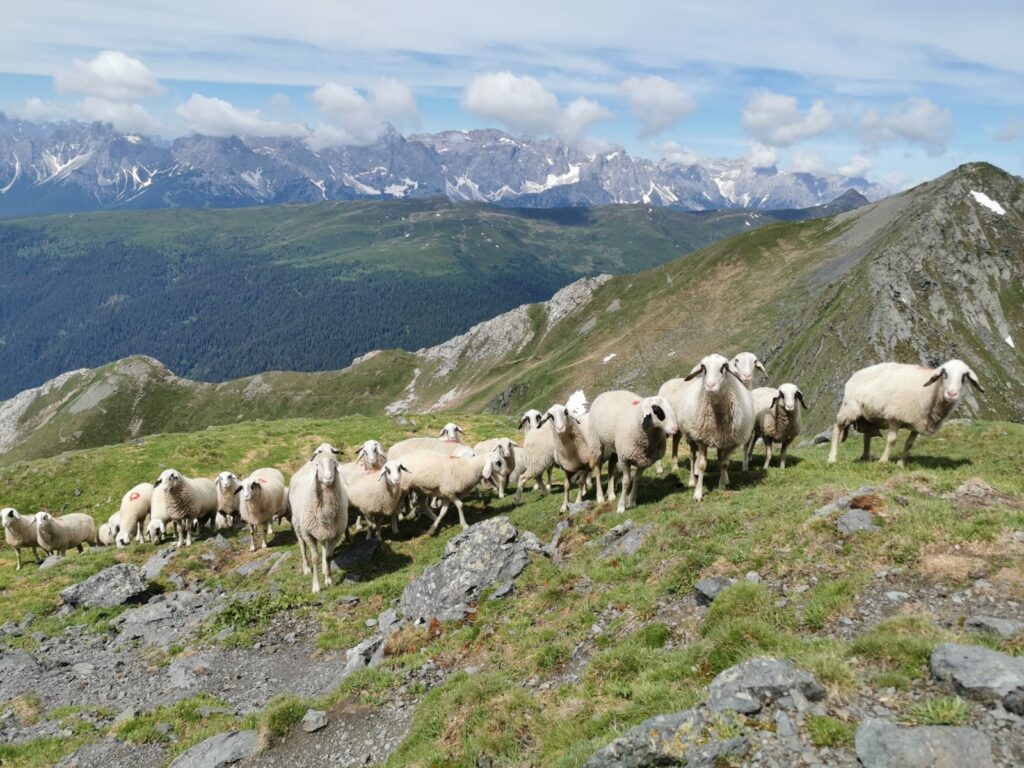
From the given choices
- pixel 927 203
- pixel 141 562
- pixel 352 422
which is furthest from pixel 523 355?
pixel 141 562

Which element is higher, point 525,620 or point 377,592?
point 525,620

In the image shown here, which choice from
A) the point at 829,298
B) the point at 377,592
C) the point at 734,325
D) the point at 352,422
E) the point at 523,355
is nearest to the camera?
the point at 377,592

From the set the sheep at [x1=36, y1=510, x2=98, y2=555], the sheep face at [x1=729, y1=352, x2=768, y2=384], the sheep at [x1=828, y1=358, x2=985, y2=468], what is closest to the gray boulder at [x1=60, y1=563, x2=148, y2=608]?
the sheep at [x1=36, y1=510, x2=98, y2=555]

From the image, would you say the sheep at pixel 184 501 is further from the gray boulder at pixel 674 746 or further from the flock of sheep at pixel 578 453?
the gray boulder at pixel 674 746

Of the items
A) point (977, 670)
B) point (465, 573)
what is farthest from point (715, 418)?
point (977, 670)

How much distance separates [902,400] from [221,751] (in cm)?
2206

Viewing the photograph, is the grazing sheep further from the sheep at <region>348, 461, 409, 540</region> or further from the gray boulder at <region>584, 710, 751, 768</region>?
the sheep at <region>348, 461, 409, 540</region>

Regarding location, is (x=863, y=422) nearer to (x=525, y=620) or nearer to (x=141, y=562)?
(x=525, y=620)

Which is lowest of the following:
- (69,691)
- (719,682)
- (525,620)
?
(69,691)

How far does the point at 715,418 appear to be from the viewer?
1753 cm

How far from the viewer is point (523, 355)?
17812cm

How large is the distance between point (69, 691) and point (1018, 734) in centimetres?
2075

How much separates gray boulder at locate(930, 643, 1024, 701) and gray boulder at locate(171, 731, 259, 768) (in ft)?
39.1

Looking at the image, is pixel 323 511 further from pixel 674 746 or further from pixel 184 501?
pixel 674 746
